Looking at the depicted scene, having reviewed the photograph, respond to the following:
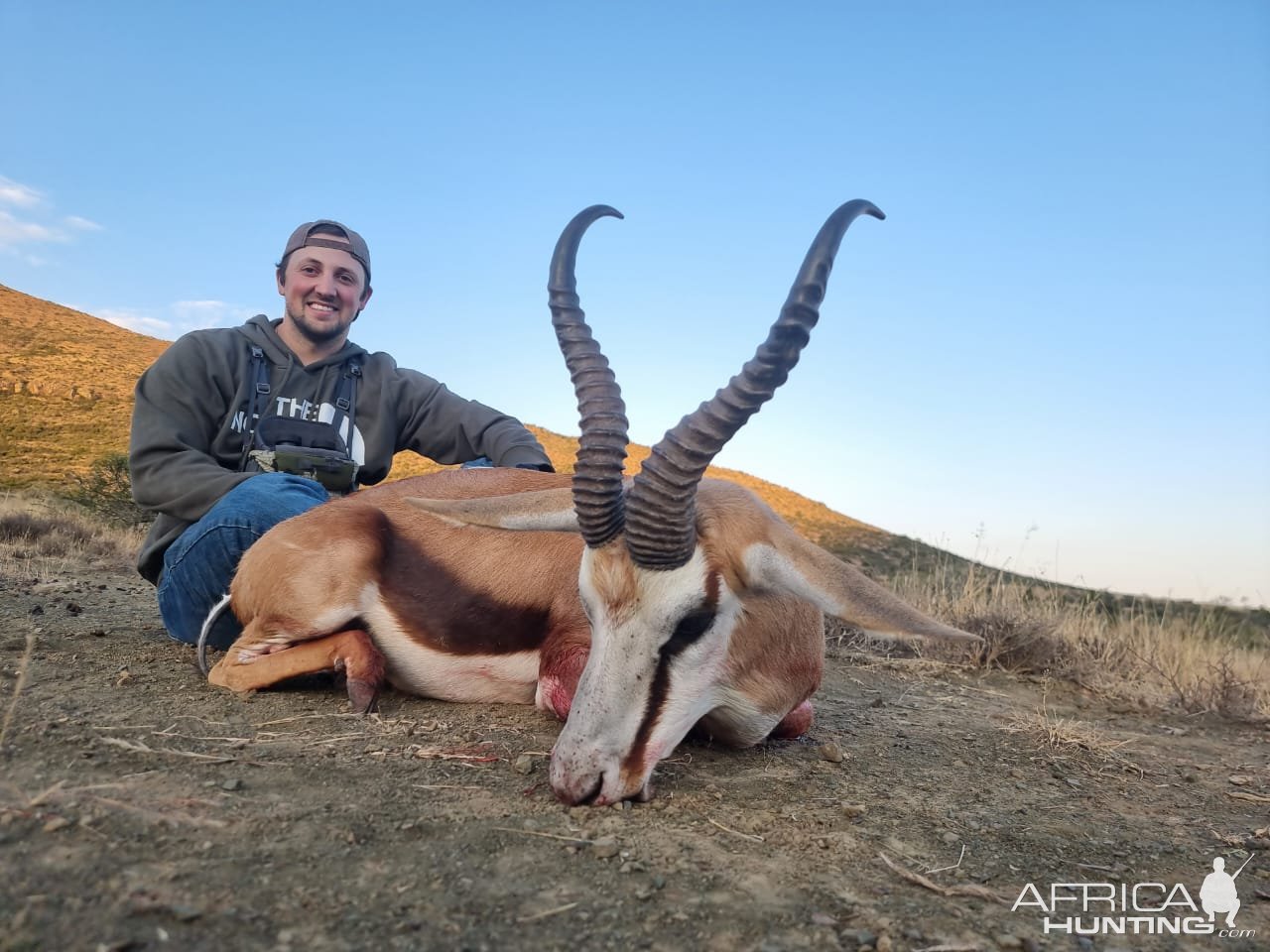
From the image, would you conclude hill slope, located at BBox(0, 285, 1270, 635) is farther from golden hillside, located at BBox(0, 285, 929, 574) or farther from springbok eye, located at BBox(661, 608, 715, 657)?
springbok eye, located at BBox(661, 608, 715, 657)

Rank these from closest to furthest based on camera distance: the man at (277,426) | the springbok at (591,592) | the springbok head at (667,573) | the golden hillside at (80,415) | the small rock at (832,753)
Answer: the springbok head at (667,573) < the springbok at (591,592) < the small rock at (832,753) < the man at (277,426) < the golden hillside at (80,415)

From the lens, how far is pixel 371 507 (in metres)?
4.70

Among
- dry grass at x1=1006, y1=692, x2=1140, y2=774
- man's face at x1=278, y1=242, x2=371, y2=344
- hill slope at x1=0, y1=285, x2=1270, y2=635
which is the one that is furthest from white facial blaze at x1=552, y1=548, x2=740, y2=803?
hill slope at x1=0, y1=285, x2=1270, y2=635

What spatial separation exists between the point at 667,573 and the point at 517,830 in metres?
1.09

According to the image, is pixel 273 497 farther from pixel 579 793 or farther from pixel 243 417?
pixel 579 793

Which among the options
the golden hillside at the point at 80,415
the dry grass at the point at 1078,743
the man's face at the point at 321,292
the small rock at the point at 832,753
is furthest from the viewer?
the golden hillside at the point at 80,415

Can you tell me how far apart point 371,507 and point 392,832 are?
7.72ft

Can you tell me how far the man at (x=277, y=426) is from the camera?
17.0ft

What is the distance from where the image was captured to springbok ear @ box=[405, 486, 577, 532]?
12.9 feet

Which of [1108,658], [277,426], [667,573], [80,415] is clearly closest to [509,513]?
[667,573]

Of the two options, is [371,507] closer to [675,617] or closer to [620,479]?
[620,479]

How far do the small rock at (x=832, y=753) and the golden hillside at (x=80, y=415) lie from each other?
52.7 ft

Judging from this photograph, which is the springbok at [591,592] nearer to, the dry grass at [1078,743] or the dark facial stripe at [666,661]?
the dark facial stripe at [666,661]

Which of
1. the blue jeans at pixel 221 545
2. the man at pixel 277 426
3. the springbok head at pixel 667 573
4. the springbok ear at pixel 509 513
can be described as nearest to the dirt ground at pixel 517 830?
the springbok head at pixel 667 573
